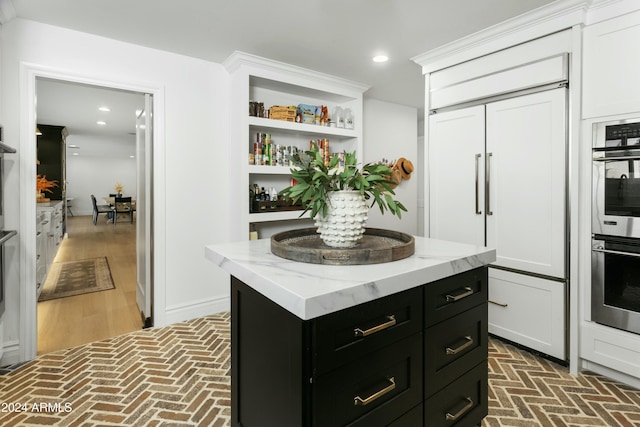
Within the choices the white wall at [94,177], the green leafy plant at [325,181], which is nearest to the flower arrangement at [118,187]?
the white wall at [94,177]

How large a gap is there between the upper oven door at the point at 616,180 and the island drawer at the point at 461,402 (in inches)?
54.4

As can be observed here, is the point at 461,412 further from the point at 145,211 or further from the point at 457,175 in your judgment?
the point at 145,211

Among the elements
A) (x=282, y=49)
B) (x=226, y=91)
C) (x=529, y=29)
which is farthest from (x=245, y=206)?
(x=529, y=29)

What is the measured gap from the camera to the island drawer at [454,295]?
1.28 m

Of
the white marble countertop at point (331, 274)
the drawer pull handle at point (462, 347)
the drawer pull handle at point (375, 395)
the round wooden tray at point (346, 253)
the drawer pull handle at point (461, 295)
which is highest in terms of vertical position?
the round wooden tray at point (346, 253)

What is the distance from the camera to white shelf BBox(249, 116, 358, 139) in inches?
129

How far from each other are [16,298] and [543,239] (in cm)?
385

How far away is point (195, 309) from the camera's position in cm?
328

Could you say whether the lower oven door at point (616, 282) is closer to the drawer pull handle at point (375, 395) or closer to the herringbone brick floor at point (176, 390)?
the herringbone brick floor at point (176, 390)

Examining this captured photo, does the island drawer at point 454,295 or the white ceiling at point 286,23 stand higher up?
the white ceiling at point 286,23

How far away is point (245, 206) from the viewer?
3189 millimetres

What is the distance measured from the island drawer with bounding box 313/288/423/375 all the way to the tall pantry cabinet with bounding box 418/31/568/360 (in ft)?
5.83

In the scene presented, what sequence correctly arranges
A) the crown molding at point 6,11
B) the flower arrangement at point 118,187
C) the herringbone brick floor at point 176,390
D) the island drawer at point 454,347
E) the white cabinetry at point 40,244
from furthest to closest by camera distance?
1. the flower arrangement at point 118,187
2. the white cabinetry at point 40,244
3. the crown molding at point 6,11
4. the herringbone brick floor at point 176,390
5. the island drawer at point 454,347

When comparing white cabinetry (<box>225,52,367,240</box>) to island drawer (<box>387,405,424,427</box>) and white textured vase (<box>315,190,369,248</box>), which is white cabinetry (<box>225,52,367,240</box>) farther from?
island drawer (<box>387,405,424,427</box>)
